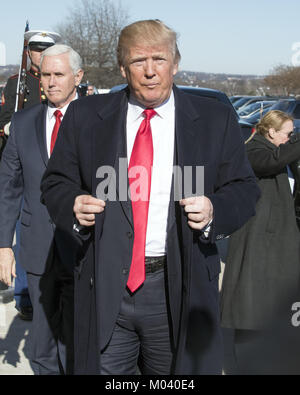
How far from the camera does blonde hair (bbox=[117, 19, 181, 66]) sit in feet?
7.34

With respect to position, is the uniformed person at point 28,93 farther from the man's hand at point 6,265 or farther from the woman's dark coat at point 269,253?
the woman's dark coat at point 269,253

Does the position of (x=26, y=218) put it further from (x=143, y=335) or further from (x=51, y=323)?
(x=143, y=335)

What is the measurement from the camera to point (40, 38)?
14.2 ft

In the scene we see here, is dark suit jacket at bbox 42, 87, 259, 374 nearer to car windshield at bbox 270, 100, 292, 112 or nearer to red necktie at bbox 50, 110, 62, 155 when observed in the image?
red necktie at bbox 50, 110, 62, 155

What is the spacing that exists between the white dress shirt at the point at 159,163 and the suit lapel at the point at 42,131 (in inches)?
41.8

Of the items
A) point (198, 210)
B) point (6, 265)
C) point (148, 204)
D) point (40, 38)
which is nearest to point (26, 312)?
point (6, 265)

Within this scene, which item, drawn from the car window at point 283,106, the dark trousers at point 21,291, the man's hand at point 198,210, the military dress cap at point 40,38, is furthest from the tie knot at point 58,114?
the car window at point 283,106

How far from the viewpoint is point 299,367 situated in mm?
3875

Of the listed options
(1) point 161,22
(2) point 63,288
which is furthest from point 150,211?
(2) point 63,288

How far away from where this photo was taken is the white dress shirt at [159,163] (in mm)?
2316

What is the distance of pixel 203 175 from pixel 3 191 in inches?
63.1

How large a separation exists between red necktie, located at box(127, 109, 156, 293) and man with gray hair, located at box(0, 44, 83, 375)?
1.08m

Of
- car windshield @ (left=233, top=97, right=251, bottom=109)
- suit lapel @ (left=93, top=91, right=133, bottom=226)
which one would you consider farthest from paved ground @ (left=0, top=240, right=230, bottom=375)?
car windshield @ (left=233, top=97, right=251, bottom=109)

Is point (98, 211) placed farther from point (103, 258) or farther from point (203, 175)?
point (203, 175)
